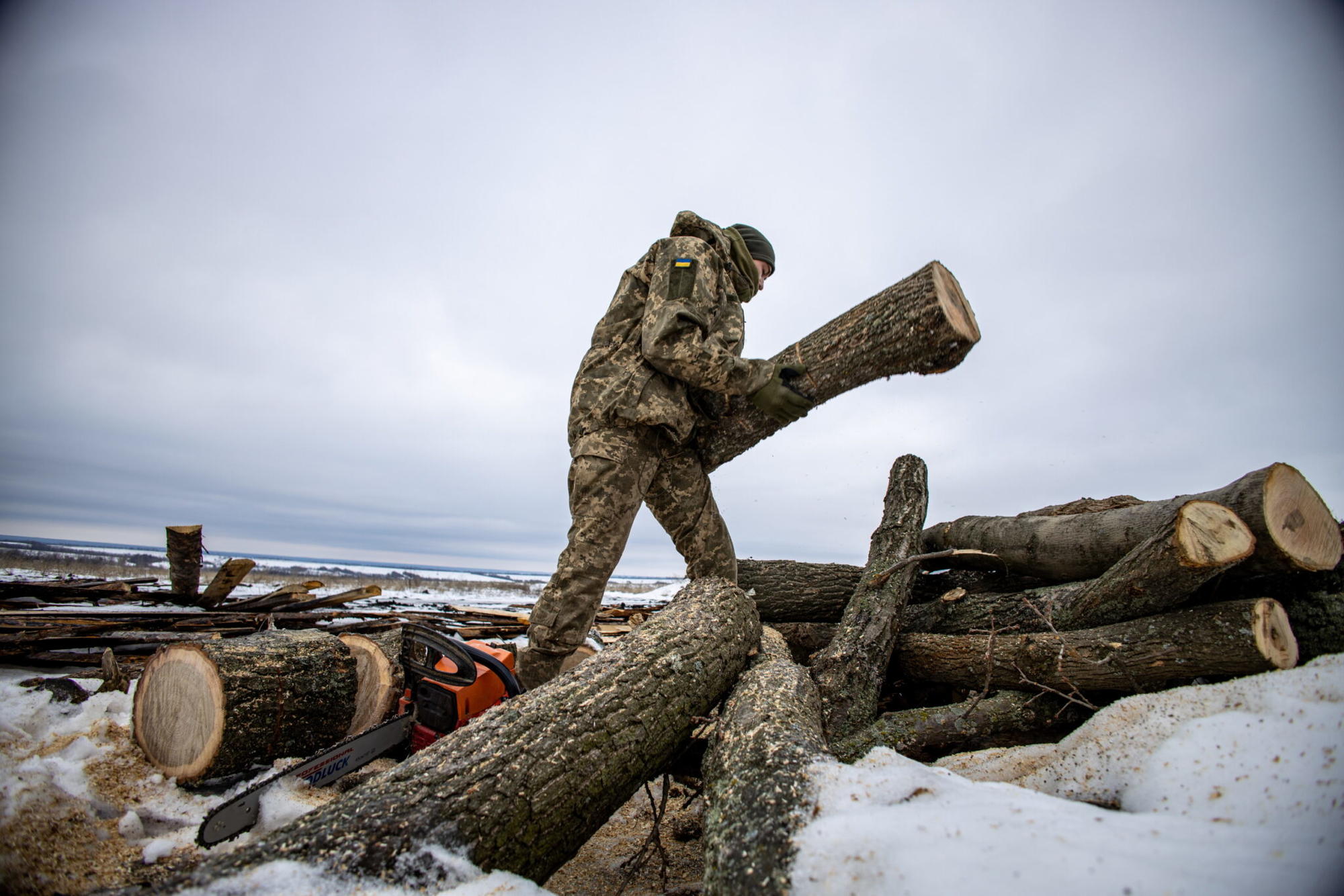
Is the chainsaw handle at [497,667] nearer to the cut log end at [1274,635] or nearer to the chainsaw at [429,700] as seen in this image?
the chainsaw at [429,700]

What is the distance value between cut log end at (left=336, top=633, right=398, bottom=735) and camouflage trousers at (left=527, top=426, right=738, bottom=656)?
0.77 metres

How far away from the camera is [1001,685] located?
2510 millimetres

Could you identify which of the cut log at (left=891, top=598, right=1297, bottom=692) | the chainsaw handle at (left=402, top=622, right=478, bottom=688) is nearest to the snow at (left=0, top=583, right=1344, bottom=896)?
the cut log at (left=891, top=598, right=1297, bottom=692)

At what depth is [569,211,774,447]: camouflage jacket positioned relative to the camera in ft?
9.61

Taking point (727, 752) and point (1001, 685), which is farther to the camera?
point (1001, 685)

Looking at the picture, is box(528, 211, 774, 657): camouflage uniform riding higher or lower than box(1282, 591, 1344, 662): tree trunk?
higher

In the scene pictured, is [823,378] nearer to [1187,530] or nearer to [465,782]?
[1187,530]

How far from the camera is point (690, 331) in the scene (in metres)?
2.97

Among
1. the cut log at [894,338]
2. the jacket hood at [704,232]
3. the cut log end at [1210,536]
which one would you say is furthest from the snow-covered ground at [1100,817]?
the jacket hood at [704,232]

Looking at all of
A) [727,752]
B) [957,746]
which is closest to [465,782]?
[727,752]

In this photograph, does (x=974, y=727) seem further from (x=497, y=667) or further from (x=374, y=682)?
(x=374, y=682)

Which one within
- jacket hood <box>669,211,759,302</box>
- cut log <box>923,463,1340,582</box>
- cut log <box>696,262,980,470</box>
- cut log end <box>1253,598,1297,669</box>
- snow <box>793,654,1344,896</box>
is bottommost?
snow <box>793,654,1344,896</box>

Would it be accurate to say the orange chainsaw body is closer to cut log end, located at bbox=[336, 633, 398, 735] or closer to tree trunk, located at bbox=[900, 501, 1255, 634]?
cut log end, located at bbox=[336, 633, 398, 735]

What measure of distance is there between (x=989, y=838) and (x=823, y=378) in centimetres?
218
